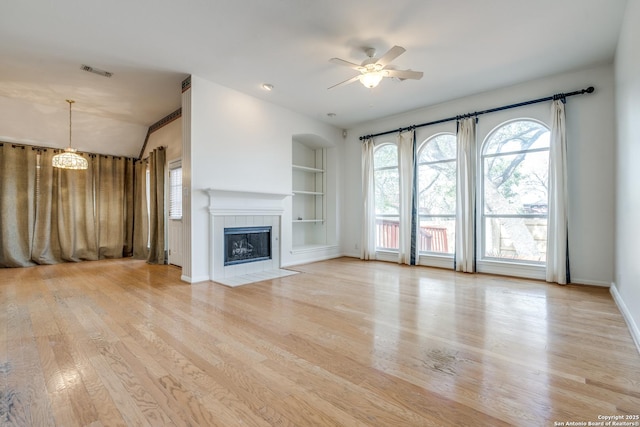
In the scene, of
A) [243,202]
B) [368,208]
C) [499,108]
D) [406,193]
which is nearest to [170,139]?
[243,202]

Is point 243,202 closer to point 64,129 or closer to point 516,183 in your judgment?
point 64,129

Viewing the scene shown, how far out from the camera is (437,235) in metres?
5.70

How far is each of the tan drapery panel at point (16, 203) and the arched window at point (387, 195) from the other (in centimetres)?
738

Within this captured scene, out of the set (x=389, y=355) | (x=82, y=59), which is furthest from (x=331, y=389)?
(x=82, y=59)

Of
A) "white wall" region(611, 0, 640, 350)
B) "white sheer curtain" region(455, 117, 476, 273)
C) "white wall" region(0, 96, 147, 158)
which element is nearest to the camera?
"white wall" region(611, 0, 640, 350)

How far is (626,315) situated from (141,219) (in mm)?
8537

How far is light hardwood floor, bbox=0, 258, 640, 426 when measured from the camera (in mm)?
1503

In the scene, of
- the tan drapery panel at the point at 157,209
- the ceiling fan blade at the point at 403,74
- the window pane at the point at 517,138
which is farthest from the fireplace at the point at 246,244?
the window pane at the point at 517,138

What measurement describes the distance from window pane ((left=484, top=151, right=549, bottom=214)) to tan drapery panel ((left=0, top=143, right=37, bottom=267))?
906 cm

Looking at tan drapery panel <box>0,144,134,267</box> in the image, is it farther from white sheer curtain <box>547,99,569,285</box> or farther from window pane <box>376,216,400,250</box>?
white sheer curtain <box>547,99,569,285</box>

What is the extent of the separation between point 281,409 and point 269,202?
4.25m

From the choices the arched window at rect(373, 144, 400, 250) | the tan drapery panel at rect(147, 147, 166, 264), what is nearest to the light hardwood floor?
the tan drapery panel at rect(147, 147, 166, 264)

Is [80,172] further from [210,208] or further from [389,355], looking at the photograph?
[389,355]

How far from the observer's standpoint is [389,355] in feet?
6.93
